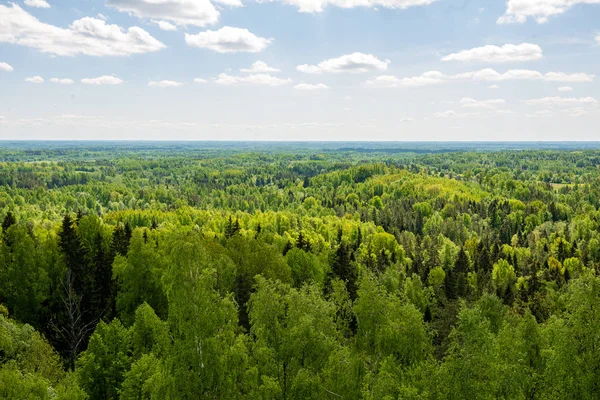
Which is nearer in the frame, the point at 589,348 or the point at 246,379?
the point at 589,348

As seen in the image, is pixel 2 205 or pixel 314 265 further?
pixel 2 205

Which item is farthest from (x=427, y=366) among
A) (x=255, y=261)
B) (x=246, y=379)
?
(x=255, y=261)

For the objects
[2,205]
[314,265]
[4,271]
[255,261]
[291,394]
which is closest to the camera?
[291,394]

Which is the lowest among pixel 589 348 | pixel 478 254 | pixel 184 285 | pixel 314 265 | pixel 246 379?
pixel 478 254

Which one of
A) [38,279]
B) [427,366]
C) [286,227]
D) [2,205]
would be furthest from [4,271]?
[2,205]

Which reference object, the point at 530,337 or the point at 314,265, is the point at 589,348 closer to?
the point at 530,337

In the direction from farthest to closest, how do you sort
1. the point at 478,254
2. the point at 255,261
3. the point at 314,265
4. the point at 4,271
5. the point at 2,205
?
the point at 2,205 → the point at 478,254 → the point at 314,265 → the point at 255,261 → the point at 4,271

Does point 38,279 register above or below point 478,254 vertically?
above

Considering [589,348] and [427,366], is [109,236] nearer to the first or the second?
[427,366]

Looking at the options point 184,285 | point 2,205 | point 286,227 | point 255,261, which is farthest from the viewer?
point 2,205

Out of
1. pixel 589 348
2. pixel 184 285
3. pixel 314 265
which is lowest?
pixel 314 265
